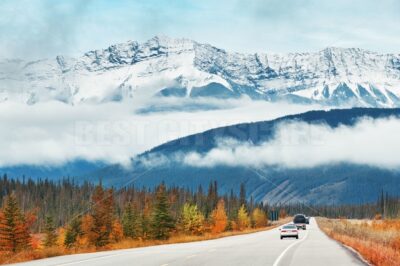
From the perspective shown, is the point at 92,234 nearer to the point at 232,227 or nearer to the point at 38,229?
the point at 232,227


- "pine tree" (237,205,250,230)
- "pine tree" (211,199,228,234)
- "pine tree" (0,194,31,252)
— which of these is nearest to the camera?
"pine tree" (0,194,31,252)

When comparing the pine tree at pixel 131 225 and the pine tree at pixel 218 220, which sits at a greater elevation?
the pine tree at pixel 131 225

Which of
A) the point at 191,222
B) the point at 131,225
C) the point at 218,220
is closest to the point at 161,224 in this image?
the point at 131,225

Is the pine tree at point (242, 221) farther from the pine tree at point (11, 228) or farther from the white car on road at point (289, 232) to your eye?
the white car on road at point (289, 232)

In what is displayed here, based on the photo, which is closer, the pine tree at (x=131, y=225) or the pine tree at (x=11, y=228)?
the pine tree at (x=11, y=228)

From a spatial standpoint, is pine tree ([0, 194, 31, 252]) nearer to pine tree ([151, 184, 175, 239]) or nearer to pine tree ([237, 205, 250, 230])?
pine tree ([151, 184, 175, 239])

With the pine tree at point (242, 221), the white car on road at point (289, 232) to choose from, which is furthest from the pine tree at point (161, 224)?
the pine tree at point (242, 221)

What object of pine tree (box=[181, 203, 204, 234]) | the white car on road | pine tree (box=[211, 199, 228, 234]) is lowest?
pine tree (box=[211, 199, 228, 234])

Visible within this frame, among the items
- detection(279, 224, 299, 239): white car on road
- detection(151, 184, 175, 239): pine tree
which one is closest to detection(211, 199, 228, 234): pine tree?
detection(151, 184, 175, 239): pine tree

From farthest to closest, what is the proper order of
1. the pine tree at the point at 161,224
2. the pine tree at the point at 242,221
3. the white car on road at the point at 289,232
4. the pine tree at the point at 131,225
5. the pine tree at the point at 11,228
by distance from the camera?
the pine tree at the point at 242,221 → the pine tree at the point at 131,225 → the pine tree at the point at 11,228 → the pine tree at the point at 161,224 → the white car on road at the point at 289,232

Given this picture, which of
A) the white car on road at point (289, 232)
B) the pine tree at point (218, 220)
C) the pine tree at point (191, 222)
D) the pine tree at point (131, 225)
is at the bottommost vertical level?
the pine tree at point (218, 220)

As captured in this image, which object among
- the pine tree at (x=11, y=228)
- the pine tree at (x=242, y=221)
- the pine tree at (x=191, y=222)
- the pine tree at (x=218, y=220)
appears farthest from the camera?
Answer: the pine tree at (x=218, y=220)

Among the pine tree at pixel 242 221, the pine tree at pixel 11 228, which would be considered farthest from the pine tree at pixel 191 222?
the pine tree at pixel 11 228

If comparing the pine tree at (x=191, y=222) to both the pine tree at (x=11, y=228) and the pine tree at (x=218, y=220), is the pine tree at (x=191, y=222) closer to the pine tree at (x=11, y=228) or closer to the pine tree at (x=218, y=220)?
the pine tree at (x=218, y=220)
